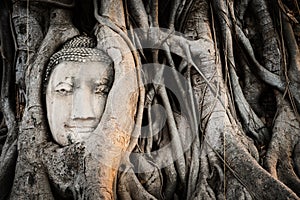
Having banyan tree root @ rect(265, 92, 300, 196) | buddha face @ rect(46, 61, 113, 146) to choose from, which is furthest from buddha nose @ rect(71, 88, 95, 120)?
banyan tree root @ rect(265, 92, 300, 196)

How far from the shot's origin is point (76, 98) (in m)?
3.39

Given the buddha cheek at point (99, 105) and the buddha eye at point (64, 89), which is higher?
the buddha eye at point (64, 89)

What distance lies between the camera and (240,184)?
10.8 ft

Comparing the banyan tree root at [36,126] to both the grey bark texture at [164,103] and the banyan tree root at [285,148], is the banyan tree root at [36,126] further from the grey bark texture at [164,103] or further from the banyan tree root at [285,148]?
the banyan tree root at [285,148]

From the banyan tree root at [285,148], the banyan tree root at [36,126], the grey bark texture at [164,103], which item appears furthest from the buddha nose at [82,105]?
the banyan tree root at [285,148]

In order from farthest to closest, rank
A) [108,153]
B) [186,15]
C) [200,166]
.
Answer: [186,15] → [200,166] → [108,153]

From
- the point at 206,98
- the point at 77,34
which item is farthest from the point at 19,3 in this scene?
the point at 206,98

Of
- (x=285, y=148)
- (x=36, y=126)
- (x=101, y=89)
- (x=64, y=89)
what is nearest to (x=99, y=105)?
(x=101, y=89)

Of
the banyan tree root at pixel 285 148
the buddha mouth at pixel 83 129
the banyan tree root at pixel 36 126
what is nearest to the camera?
A: the banyan tree root at pixel 36 126

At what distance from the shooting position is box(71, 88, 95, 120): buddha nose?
11.0ft

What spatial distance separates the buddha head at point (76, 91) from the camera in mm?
3359

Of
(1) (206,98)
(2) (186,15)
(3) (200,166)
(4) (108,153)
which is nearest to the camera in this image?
(4) (108,153)

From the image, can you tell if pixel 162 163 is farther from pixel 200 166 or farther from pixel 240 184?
pixel 240 184

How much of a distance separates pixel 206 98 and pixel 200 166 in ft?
1.51
